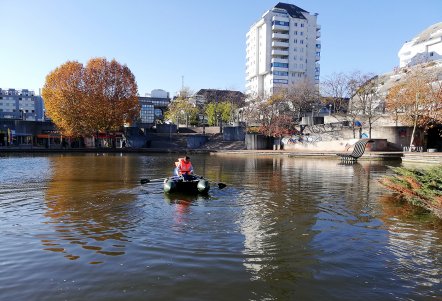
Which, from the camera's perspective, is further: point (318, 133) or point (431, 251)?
point (318, 133)

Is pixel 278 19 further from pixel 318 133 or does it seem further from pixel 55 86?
pixel 55 86

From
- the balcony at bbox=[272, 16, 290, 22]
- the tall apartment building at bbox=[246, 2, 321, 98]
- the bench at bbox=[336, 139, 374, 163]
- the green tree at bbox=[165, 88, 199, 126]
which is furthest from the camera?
the tall apartment building at bbox=[246, 2, 321, 98]

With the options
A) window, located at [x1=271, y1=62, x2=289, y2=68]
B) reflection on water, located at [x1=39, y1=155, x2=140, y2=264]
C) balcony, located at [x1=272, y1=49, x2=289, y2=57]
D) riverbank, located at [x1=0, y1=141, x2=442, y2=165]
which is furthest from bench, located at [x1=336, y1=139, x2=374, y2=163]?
balcony, located at [x1=272, y1=49, x2=289, y2=57]

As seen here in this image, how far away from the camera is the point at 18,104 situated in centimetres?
14062

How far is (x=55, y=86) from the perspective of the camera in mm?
59344

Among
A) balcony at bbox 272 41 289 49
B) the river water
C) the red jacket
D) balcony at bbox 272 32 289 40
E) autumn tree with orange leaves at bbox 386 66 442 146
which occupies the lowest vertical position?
the river water

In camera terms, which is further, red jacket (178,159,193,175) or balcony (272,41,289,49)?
balcony (272,41,289,49)

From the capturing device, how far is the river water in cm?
686

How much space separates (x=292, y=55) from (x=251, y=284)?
395ft

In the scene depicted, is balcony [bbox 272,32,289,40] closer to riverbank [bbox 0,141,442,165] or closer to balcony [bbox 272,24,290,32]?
balcony [bbox 272,24,290,32]

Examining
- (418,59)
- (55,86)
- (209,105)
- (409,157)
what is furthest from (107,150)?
(418,59)

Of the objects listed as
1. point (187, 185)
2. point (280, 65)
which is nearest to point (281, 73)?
point (280, 65)

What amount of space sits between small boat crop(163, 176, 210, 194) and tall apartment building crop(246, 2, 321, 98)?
101m

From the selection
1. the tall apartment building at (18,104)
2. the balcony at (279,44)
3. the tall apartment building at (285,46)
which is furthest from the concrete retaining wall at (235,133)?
the tall apartment building at (18,104)
